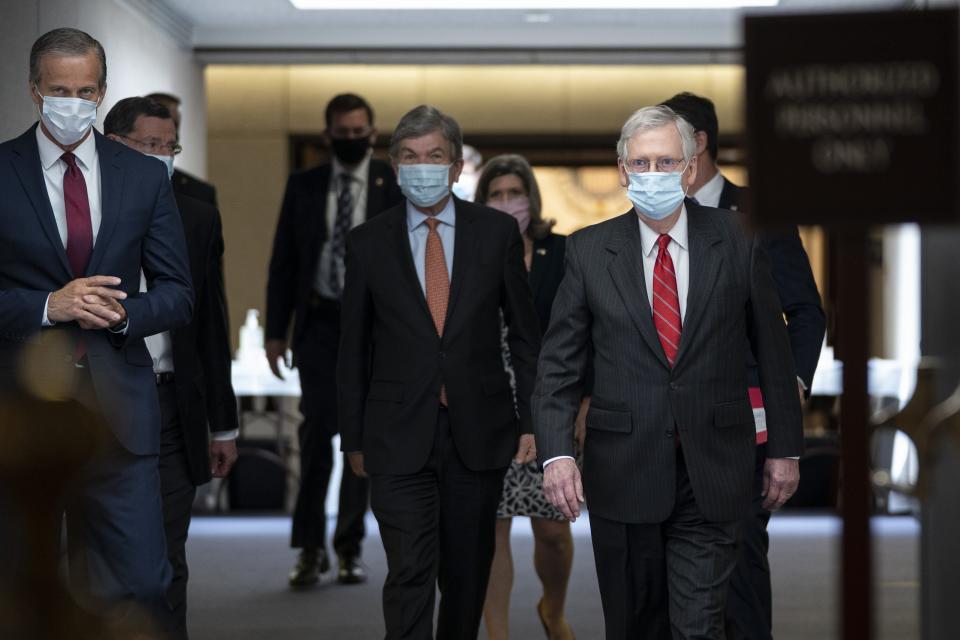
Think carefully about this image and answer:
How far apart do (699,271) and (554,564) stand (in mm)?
1802

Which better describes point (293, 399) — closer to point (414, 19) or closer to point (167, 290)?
point (414, 19)

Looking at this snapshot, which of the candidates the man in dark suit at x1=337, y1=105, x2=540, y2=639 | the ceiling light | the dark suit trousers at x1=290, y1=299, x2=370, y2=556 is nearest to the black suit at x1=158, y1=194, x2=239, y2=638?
the man in dark suit at x1=337, y1=105, x2=540, y2=639

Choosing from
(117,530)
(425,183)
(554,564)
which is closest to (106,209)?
(117,530)

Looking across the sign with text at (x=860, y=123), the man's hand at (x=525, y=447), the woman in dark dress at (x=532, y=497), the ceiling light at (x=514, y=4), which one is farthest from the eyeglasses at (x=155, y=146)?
the ceiling light at (x=514, y=4)

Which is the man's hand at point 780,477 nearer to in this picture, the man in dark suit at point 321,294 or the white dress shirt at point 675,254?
the white dress shirt at point 675,254

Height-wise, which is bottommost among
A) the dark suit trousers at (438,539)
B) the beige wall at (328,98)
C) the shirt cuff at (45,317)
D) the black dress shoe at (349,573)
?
the black dress shoe at (349,573)

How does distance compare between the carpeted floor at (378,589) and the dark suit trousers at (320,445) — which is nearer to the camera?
the carpeted floor at (378,589)

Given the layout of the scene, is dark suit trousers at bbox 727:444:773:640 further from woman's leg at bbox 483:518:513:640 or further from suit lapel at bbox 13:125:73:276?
suit lapel at bbox 13:125:73:276

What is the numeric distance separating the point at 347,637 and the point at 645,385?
230 centimetres

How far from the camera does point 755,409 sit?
376 centimetres

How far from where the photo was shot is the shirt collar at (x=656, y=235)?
11.3 feet

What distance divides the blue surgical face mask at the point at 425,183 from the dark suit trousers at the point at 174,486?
34.6 inches

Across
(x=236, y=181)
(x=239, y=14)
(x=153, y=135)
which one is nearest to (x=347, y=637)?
(x=153, y=135)

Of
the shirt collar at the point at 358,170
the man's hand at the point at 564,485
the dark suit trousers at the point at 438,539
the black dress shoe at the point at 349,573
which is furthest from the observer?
the black dress shoe at the point at 349,573
